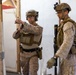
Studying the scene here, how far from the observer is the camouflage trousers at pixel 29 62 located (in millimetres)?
2678

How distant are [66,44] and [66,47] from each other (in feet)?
0.11

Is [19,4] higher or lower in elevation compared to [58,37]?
higher

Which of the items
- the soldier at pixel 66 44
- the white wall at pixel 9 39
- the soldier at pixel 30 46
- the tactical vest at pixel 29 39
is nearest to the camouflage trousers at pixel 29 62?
the soldier at pixel 30 46

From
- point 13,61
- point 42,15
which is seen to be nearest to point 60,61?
point 42,15

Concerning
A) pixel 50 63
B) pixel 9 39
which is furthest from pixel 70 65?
pixel 9 39

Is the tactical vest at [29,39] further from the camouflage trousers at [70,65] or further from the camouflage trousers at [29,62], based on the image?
the camouflage trousers at [70,65]

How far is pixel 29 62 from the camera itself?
271 centimetres

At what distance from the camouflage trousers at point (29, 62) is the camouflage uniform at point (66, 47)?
0.50 m

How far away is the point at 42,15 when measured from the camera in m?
3.76

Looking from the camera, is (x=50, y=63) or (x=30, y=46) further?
(x=30, y=46)

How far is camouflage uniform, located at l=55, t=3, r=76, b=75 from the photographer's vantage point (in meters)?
2.05

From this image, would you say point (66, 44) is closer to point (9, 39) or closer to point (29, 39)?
point (29, 39)

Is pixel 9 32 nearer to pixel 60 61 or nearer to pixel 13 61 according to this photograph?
pixel 13 61

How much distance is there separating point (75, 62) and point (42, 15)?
1.74 metres
